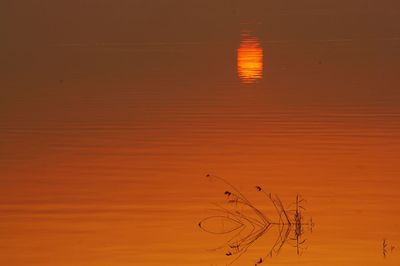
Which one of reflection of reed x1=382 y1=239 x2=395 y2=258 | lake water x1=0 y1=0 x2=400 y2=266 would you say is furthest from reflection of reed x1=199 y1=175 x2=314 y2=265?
reflection of reed x1=382 y1=239 x2=395 y2=258

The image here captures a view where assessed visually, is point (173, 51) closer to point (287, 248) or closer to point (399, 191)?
point (399, 191)

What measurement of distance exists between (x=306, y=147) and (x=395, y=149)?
4.02ft

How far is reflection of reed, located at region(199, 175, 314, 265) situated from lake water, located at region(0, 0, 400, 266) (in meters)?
0.10

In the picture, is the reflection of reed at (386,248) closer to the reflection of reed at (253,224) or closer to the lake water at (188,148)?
the lake water at (188,148)

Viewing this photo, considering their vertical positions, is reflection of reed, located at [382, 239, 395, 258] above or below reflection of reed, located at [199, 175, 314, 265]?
below

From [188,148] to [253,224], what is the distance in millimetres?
6481

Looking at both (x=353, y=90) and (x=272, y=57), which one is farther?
(x=272, y=57)

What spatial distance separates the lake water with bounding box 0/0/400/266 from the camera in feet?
41.8

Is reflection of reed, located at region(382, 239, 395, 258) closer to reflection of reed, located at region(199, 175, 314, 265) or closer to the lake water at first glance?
the lake water

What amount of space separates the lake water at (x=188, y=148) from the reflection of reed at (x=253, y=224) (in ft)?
0.33

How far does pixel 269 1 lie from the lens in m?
112

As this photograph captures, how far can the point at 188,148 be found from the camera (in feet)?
65.7

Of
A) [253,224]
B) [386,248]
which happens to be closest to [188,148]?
[253,224]

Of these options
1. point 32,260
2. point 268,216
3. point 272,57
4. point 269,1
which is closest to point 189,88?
point 272,57
